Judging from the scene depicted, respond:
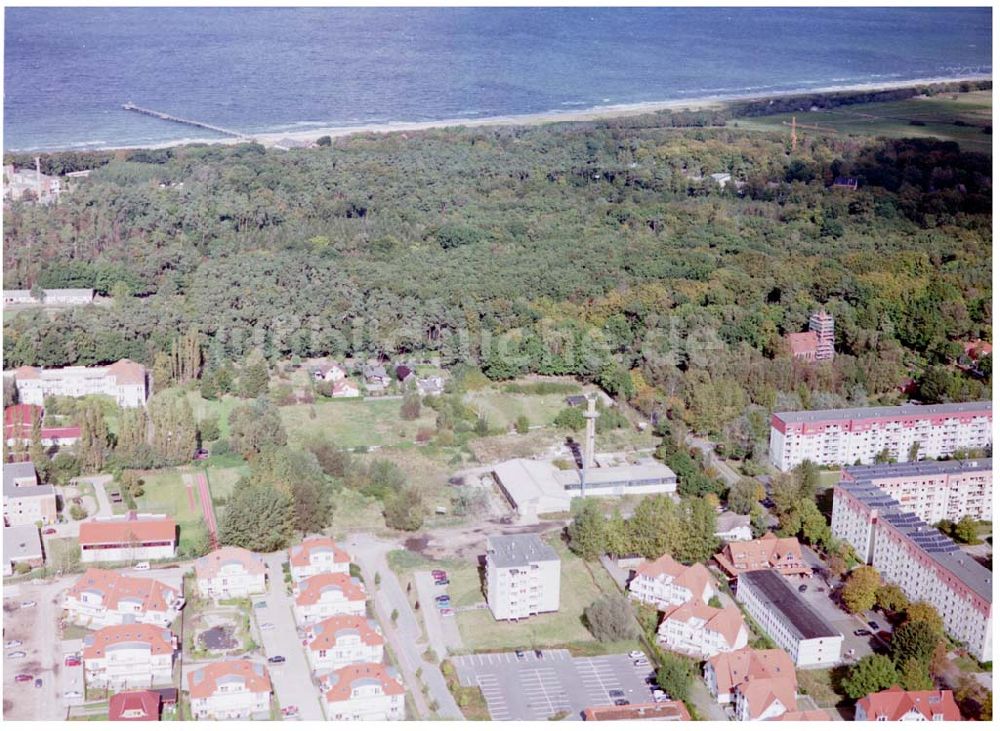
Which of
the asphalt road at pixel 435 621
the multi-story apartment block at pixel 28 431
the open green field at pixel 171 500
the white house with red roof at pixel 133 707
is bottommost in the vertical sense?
the asphalt road at pixel 435 621

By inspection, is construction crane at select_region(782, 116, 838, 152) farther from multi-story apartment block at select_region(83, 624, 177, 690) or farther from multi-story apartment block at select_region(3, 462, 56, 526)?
multi-story apartment block at select_region(83, 624, 177, 690)

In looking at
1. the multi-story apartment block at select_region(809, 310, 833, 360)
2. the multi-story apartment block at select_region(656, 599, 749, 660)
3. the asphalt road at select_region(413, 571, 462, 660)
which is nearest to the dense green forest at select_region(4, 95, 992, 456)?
the multi-story apartment block at select_region(809, 310, 833, 360)

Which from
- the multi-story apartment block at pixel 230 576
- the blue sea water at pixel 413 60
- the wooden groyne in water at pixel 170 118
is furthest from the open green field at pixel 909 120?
the multi-story apartment block at pixel 230 576

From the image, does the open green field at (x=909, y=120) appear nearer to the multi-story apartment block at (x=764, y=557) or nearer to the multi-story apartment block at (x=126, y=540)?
the multi-story apartment block at (x=764, y=557)

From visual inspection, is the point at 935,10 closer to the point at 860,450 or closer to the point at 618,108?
the point at 618,108

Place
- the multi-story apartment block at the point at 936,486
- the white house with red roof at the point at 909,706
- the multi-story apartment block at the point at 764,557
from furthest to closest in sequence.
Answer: the multi-story apartment block at the point at 936,486
the multi-story apartment block at the point at 764,557
the white house with red roof at the point at 909,706
